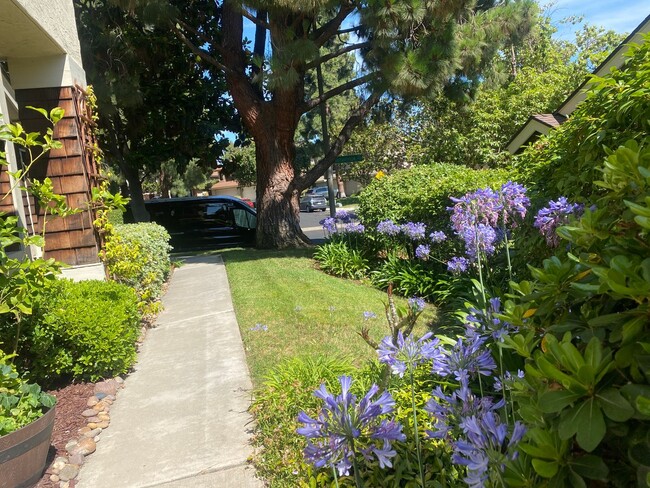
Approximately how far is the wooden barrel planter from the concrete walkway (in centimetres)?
31

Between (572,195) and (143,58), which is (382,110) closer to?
(143,58)

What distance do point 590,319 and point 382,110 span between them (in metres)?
16.1

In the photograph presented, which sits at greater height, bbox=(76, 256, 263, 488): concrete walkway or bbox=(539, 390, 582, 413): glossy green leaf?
bbox=(539, 390, 582, 413): glossy green leaf

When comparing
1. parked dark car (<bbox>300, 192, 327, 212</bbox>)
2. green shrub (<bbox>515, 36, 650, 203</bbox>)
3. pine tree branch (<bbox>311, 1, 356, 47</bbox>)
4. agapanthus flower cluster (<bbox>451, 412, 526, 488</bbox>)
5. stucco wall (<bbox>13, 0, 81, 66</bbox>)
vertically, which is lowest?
parked dark car (<bbox>300, 192, 327, 212</bbox>)

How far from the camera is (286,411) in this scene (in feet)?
11.4

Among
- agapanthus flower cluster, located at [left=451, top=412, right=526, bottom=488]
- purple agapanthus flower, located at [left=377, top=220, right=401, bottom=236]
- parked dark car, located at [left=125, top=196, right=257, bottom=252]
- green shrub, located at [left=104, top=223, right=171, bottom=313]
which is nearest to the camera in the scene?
agapanthus flower cluster, located at [left=451, top=412, right=526, bottom=488]

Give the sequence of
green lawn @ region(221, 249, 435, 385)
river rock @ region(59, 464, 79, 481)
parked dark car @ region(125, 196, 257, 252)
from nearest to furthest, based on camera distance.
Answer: river rock @ region(59, 464, 79, 481) → green lawn @ region(221, 249, 435, 385) → parked dark car @ region(125, 196, 257, 252)

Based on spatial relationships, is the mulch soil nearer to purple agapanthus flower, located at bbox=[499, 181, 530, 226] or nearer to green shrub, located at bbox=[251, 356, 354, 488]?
green shrub, located at bbox=[251, 356, 354, 488]

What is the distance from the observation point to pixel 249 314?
663 centimetres

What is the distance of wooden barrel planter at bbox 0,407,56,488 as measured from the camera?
9.46 ft

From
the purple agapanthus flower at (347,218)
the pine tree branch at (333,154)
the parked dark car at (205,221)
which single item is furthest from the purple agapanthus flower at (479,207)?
the parked dark car at (205,221)

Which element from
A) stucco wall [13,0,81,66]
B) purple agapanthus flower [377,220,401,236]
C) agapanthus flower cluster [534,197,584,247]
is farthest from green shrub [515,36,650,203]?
stucco wall [13,0,81,66]

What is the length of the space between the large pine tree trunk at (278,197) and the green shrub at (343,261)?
130 inches

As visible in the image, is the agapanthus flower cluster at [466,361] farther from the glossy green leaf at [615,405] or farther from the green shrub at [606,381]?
the glossy green leaf at [615,405]
